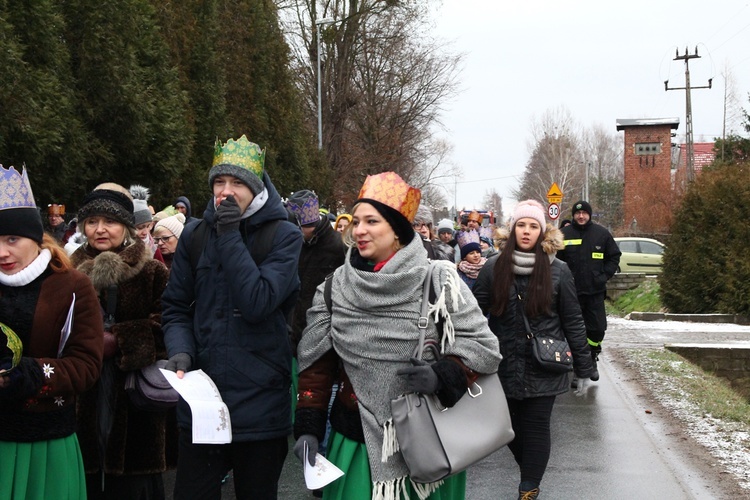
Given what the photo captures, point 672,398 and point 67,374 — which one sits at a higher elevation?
point 67,374

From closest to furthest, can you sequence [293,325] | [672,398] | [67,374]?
[67,374]
[293,325]
[672,398]

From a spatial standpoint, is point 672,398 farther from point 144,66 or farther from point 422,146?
point 422,146

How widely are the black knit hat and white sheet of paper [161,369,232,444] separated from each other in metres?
0.96

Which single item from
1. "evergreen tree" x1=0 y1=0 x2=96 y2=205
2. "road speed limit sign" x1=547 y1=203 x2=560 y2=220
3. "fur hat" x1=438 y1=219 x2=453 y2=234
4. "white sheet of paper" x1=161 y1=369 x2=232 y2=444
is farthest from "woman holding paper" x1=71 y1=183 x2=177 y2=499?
"road speed limit sign" x1=547 y1=203 x2=560 y2=220

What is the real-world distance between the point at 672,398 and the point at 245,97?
16128mm

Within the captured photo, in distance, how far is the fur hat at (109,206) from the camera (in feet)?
15.1

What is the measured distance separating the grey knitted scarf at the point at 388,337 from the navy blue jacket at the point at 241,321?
0.25 metres

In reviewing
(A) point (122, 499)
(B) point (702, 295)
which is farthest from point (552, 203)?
(A) point (122, 499)

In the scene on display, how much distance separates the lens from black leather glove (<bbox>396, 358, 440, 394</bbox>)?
3.49 meters

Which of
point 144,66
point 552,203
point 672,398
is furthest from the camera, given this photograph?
point 552,203

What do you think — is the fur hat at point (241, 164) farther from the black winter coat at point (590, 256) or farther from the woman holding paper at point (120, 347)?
the black winter coat at point (590, 256)

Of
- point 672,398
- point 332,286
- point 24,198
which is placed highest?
point 24,198

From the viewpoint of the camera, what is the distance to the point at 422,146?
160 ft

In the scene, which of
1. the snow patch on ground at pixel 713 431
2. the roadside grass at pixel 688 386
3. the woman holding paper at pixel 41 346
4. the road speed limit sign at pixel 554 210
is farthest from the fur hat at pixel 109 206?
the road speed limit sign at pixel 554 210
